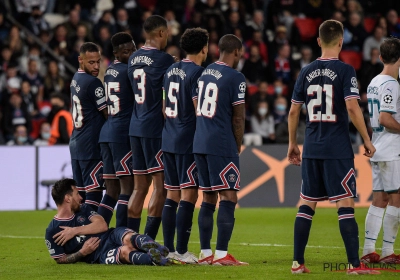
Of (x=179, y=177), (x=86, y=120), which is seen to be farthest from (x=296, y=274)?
(x=86, y=120)

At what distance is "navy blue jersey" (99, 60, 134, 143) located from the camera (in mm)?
9492

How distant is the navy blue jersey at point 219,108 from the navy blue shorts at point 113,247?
1.18 metres

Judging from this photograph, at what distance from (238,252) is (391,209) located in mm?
2054

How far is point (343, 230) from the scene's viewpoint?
736 cm

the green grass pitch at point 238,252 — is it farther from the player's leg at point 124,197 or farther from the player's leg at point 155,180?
the player's leg at point 124,197

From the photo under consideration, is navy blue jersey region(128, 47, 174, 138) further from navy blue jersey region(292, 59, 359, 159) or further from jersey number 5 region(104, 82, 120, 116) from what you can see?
navy blue jersey region(292, 59, 359, 159)

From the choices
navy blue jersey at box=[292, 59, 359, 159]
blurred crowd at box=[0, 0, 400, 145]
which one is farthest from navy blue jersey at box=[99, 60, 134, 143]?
blurred crowd at box=[0, 0, 400, 145]

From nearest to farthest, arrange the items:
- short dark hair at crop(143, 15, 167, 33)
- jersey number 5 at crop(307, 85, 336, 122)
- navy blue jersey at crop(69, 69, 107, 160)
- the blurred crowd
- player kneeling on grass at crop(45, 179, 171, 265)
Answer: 1. jersey number 5 at crop(307, 85, 336, 122)
2. player kneeling on grass at crop(45, 179, 171, 265)
3. short dark hair at crop(143, 15, 167, 33)
4. navy blue jersey at crop(69, 69, 107, 160)
5. the blurred crowd

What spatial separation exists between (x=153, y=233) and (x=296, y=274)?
210 centimetres

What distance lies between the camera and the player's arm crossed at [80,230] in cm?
852

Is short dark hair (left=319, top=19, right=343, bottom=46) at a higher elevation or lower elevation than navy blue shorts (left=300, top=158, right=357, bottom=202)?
higher

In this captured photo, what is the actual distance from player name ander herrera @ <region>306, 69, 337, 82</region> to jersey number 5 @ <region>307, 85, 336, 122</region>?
3.2 inches

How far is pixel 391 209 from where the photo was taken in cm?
867

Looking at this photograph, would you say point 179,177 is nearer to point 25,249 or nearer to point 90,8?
point 25,249
